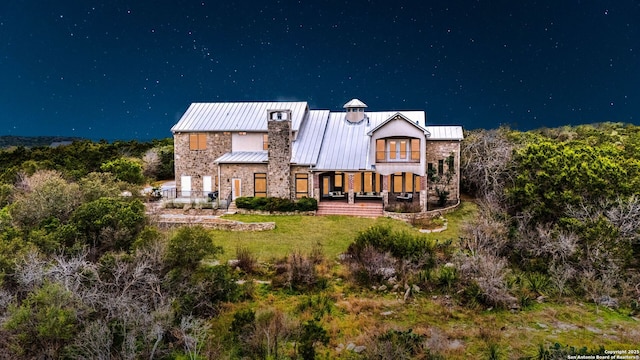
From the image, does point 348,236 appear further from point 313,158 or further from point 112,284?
point 112,284

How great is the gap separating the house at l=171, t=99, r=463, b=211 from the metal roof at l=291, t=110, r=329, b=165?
6 centimetres

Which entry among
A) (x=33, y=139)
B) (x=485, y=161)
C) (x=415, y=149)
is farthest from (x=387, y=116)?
(x=33, y=139)

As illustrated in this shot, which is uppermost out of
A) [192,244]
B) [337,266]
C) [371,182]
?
[371,182]

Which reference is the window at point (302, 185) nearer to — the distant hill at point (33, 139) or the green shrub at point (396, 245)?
the green shrub at point (396, 245)

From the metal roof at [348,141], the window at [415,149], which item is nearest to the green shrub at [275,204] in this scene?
the metal roof at [348,141]

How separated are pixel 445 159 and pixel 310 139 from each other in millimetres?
8576

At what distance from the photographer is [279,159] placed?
26609 mm

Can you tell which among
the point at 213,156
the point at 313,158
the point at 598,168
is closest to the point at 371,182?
the point at 313,158

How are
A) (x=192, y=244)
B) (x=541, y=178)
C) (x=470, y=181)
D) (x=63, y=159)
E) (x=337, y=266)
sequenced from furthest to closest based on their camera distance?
(x=63, y=159) < (x=470, y=181) < (x=541, y=178) < (x=337, y=266) < (x=192, y=244)

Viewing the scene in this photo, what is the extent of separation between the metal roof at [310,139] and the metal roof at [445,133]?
22.8 feet

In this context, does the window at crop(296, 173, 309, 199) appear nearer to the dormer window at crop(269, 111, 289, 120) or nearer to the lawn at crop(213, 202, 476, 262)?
the lawn at crop(213, 202, 476, 262)

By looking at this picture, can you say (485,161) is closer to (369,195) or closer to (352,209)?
(369,195)

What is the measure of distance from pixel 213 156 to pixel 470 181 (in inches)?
664

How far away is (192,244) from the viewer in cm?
1395
